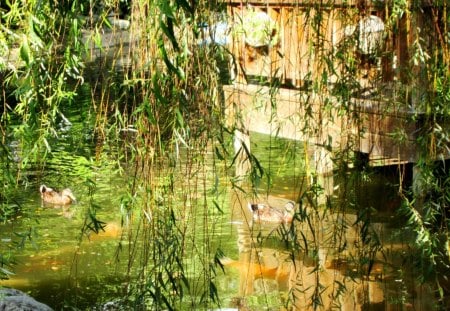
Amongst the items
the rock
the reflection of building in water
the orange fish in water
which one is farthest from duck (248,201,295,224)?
the rock

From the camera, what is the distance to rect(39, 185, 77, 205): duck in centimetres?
795

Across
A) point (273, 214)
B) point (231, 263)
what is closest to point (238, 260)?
point (231, 263)

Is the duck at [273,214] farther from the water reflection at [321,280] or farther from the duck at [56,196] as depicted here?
the duck at [56,196]

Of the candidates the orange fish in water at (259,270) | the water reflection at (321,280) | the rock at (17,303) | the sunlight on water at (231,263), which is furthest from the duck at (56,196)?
the rock at (17,303)

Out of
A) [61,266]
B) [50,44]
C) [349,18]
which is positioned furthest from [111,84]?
[61,266]

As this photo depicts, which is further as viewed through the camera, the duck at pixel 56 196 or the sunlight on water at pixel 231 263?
the duck at pixel 56 196

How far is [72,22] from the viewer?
2604 mm

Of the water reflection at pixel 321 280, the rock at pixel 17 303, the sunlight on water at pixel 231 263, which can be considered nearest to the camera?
the rock at pixel 17 303

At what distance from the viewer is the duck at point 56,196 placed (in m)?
7.95

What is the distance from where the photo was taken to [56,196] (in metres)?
7.93

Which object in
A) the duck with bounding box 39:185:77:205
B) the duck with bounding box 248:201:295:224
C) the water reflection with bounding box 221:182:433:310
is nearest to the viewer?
the water reflection with bounding box 221:182:433:310

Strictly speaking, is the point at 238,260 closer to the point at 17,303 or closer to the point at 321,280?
the point at 321,280

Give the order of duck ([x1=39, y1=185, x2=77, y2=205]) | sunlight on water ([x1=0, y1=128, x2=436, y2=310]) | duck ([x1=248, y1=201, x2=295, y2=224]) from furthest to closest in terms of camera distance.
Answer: duck ([x1=39, y1=185, x2=77, y2=205]) → duck ([x1=248, y1=201, x2=295, y2=224]) → sunlight on water ([x1=0, y1=128, x2=436, y2=310])

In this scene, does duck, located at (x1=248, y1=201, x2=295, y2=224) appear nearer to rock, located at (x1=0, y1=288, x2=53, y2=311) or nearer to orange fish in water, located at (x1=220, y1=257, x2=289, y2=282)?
orange fish in water, located at (x1=220, y1=257, x2=289, y2=282)
